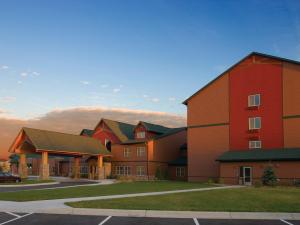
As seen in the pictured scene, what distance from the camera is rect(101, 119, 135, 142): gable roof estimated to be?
6383 centimetres

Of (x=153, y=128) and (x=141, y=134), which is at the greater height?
(x=153, y=128)

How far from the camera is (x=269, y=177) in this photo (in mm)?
38406

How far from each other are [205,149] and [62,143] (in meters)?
19.4

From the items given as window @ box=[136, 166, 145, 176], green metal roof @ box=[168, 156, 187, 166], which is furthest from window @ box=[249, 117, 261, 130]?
window @ box=[136, 166, 145, 176]

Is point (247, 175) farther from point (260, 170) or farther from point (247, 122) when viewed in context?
point (247, 122)

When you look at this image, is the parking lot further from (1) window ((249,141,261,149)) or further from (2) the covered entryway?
(2) the covered entryway

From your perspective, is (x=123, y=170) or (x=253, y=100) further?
(x=123, y=170)

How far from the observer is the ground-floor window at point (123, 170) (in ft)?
202

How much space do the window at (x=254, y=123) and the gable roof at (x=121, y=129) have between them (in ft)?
78.1

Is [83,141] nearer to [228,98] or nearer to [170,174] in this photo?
[170,174]

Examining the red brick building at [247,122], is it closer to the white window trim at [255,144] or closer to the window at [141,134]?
the white window trim at [255,144]

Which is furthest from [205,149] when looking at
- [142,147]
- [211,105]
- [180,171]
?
[142,147]

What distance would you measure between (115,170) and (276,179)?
30.9 metres

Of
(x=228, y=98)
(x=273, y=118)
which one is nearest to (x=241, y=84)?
(x=228, y=98)
